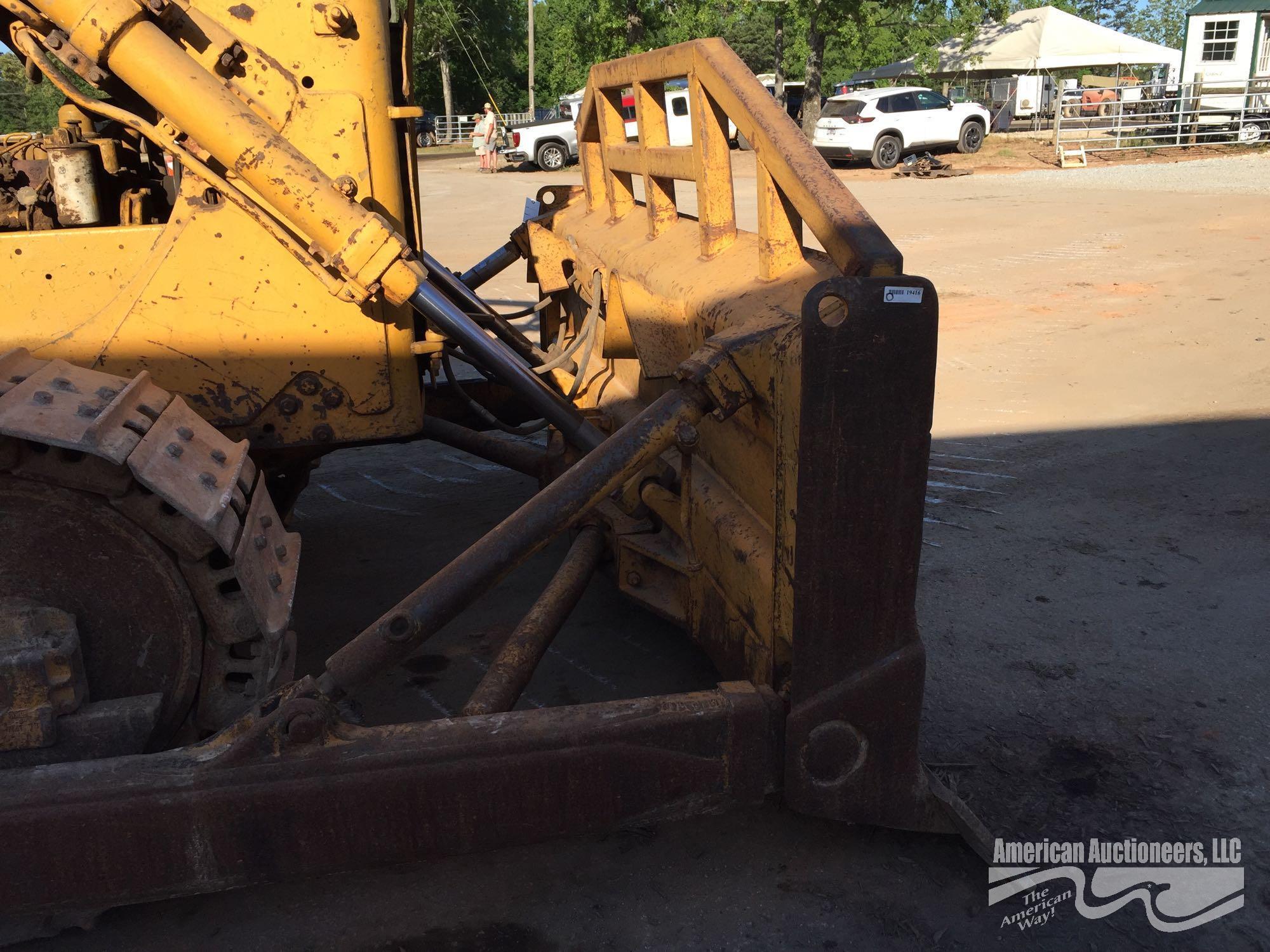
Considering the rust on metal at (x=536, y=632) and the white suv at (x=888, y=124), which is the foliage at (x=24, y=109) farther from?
the white suv at (x=888, y=124)

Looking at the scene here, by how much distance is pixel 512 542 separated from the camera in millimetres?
2311

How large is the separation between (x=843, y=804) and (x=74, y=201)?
2.43 m

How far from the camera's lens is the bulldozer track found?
2.22 meters

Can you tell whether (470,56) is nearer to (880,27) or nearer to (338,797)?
(880,27)

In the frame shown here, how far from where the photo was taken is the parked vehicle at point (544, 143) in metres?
26.4

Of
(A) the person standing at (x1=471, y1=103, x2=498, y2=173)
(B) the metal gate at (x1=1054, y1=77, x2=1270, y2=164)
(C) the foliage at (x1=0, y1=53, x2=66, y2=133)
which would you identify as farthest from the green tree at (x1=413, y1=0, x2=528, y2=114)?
(C) the foliage at (x1=0, y1=53, x2=66, y2=133)

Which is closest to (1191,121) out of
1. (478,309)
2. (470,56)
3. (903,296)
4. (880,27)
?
(880,27)

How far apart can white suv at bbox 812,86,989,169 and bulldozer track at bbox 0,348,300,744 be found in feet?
75.8

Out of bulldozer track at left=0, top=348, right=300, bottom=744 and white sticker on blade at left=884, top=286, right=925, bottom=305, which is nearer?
white sticker on blade at left=884, top=286, right=925, bottom=305

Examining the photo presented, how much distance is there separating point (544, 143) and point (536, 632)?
25.2m

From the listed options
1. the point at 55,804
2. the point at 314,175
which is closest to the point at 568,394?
the point at 314,175

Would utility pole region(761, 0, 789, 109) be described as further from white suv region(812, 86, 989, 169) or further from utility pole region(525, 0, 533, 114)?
utility pole region(525, 0, 533, 114)

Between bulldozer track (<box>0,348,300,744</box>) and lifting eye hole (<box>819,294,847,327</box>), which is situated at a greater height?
lifting eye hole (<box>819,294,847,327</box>)

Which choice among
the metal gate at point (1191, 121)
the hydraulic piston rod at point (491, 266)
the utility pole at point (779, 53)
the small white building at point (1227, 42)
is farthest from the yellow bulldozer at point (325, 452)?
the utility pole at point (779, 53)
